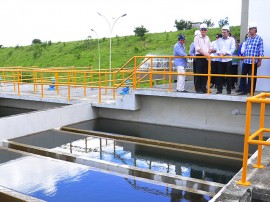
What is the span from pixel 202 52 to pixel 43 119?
4.36 m

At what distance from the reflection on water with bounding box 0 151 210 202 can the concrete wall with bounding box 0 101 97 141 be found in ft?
5.81

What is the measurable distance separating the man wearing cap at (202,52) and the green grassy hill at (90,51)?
2099cm

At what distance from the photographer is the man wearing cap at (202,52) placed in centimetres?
809

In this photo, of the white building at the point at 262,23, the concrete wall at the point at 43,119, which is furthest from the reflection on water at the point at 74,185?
the white building at the point at 262,23

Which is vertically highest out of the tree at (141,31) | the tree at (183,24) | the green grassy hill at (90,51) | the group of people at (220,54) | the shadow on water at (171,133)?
the tree at (183,24)

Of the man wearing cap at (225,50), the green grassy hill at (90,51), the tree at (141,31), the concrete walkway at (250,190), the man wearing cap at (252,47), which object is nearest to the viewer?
the concrete walkway at (250,190)

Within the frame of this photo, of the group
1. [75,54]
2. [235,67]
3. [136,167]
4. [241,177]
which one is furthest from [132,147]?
[75,54]

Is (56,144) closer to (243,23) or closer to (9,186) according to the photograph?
A: (9,186)

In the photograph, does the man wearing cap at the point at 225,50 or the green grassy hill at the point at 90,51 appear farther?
the green grassy hill at the point at 90,51

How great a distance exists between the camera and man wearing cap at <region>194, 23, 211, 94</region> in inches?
319

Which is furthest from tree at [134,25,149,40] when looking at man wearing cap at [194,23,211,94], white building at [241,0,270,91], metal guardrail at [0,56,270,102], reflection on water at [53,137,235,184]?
reflection on water at [53,137,235,184]

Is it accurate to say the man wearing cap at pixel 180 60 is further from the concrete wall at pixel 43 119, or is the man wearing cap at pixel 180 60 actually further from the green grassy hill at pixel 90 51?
the green grassy hill at pixel 90 51

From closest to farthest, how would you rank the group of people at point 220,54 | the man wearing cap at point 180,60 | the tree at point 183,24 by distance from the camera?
1. the group of people at point 220,54
2. the man wearing cap at point 180,60
3. the tree at point 183,24

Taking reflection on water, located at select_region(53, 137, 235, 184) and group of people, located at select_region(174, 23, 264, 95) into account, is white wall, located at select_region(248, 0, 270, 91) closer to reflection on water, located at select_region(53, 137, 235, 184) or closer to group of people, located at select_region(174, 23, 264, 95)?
group of people, located at select_region(174, 23, 264, 95)
